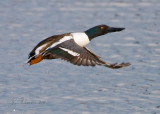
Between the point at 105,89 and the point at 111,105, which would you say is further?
the point at 105,89

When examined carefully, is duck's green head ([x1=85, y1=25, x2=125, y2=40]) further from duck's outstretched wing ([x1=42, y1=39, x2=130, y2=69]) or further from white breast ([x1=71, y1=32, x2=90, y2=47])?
duck's outstretched wing ([x1=42, y1=39, x2=130, y2=69])

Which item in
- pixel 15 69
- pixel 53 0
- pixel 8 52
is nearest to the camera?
pixel 15 69

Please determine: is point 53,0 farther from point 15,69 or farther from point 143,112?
point 143,112

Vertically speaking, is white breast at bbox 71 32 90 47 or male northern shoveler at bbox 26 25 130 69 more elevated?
white breast at bbox 71 32 90 47

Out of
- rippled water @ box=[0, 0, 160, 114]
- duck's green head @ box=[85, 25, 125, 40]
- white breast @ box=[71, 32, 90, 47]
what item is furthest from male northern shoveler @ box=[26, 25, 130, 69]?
rippled water @ box=[0, 0, 160, 114]

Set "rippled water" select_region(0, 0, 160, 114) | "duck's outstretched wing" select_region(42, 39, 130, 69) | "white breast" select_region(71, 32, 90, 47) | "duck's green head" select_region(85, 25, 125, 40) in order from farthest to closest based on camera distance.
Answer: "duck's green head" select_region(85, 25, 125, 40)
"white breast" select_region(71, 32, 90, 47)
"rippled water" select_region(0, 0, 160, 114)
"duck's outstretched wing" select_region(42, 39, 130, 69)

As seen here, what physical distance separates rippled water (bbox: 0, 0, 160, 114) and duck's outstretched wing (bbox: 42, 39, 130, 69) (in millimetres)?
743

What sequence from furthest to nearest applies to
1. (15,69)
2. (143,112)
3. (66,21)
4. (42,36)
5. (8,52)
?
(66,21) → (42,36) → (8,52) → (15,69) → (143,112)

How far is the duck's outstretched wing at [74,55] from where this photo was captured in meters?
6.88

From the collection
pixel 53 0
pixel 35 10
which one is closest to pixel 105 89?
pixel 35 10

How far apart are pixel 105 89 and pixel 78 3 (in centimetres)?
588

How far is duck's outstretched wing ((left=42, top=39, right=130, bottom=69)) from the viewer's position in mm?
6883

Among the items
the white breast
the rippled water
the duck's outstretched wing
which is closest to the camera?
the duck's outstretched wing

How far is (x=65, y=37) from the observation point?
7.58 metres
